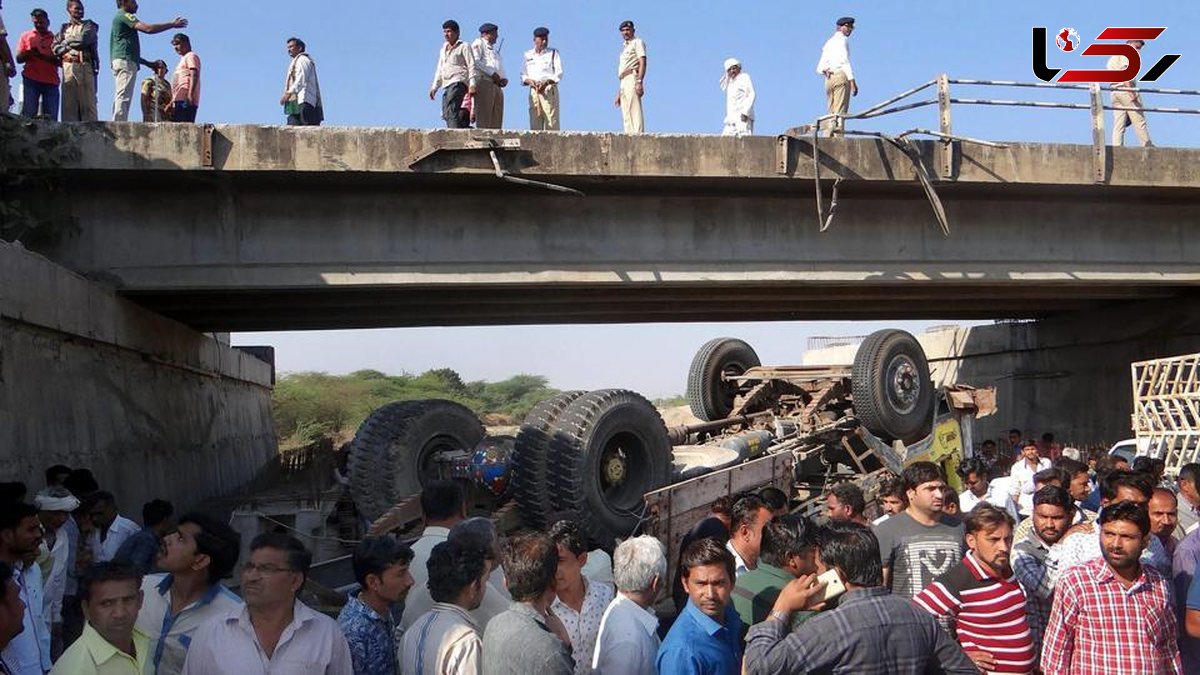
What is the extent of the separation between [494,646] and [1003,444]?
637 inches

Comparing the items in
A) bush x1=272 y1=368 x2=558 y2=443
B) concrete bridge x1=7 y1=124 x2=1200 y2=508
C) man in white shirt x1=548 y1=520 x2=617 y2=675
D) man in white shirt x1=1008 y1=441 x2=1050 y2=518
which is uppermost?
concrete bridge x1=7 y1=124 x2=1200 y2=508

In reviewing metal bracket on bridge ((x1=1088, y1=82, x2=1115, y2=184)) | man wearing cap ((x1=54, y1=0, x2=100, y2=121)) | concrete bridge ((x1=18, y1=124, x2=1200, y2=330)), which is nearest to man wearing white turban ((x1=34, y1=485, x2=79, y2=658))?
concrete bridge ((x1=18, y1=124, x2=1200, y2=330))

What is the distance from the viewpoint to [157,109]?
39.1 feet

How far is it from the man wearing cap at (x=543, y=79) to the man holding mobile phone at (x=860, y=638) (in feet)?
34.6

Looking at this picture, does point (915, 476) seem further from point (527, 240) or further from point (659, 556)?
point (527, 240)

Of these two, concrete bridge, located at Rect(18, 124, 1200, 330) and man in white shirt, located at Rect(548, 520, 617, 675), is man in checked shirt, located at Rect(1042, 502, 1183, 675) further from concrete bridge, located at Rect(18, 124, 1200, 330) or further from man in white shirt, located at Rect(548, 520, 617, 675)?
concrete bridge, located at Rect(18, 124, 1200, 330)

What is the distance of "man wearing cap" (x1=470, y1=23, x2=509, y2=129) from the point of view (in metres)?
12.7

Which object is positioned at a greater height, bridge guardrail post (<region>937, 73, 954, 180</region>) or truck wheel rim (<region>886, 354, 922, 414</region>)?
bridge guardrail post (<region>937, 73, 954, 180</region>)

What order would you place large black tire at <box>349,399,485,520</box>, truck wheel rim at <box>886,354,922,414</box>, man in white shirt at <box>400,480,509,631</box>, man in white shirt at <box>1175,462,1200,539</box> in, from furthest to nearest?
truck wheel rim at <box>886,354,922,414</box> < large black tire at <box>349,399,485,520</box> < man in white shirt at <box>1175,462,1200,539</box> < man in white shirt at <box>400,480,509,631</box>

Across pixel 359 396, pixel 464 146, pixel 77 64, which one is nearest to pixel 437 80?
pixel 464 146

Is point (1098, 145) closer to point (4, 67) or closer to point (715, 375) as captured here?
point (715, 375)

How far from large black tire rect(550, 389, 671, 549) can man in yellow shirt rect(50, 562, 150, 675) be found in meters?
4.78

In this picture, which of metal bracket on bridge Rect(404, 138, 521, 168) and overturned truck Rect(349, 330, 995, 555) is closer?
overturned truck Rect(349, 330, 995, 555)

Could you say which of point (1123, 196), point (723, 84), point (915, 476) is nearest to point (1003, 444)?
point (1123, 196)
